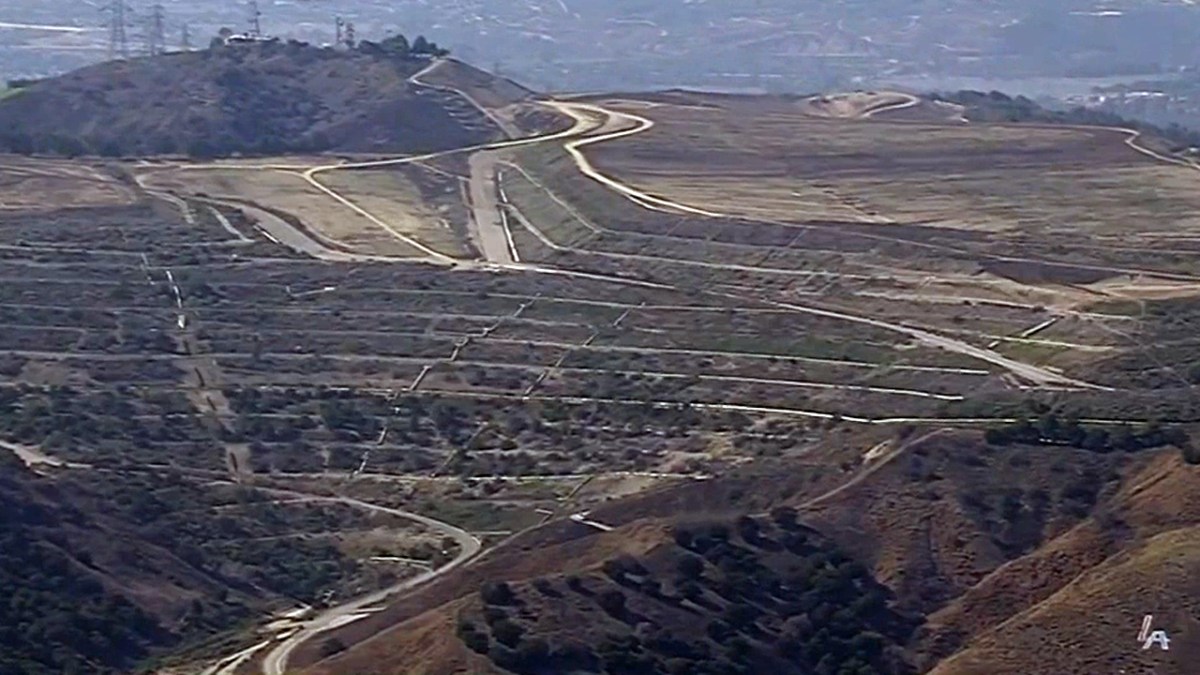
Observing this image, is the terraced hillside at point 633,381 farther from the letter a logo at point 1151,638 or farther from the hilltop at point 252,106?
the hilltop at point 252,106

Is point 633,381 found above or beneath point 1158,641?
beneath

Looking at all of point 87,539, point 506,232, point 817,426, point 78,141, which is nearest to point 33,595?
point 87,539

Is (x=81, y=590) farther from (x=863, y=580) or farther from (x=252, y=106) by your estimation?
(x=252, y=106)

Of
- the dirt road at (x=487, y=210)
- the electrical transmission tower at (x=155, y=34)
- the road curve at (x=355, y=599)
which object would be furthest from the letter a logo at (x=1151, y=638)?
the electrical transmission tower at (x=155, y=34)

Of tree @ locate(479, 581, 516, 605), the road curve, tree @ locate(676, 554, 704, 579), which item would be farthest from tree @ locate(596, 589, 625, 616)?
the road curve

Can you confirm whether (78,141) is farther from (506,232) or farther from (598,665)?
(598,665)

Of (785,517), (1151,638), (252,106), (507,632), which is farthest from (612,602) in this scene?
(252,106)
